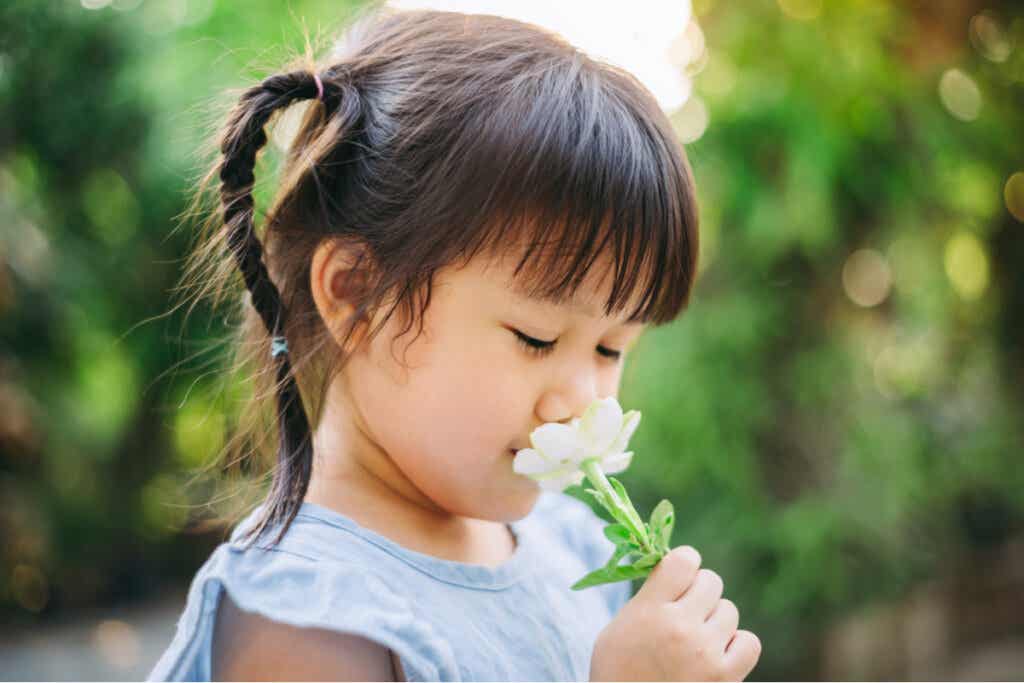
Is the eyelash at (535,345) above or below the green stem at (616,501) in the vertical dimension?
above

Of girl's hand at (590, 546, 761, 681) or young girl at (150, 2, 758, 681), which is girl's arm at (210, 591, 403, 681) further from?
girl's hand at (590, 546, 761, 681)

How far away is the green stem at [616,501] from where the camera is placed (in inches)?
40.5

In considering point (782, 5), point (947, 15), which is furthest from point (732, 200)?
point (947, 15)

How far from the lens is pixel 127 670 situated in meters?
2.94

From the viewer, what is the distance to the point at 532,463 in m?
1.05

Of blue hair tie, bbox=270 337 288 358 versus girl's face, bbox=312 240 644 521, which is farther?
blue hair tie, bbox=270 337 288 358

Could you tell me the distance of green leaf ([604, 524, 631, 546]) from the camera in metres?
1.03

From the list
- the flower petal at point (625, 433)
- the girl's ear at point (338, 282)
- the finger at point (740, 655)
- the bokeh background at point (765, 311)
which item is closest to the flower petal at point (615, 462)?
the flower petal at point (625, 433)

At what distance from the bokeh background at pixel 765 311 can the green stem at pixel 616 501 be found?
135 centimetres

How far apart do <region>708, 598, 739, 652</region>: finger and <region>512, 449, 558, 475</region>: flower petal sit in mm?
240

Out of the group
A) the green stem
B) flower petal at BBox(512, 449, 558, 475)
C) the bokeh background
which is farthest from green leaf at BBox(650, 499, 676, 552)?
the bokeh background

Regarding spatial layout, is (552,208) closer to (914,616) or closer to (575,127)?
(575,127)

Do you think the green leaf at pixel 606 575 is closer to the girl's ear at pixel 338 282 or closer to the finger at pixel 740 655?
the finger at pixel 740 655

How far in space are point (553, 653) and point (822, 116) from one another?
5.42ft
